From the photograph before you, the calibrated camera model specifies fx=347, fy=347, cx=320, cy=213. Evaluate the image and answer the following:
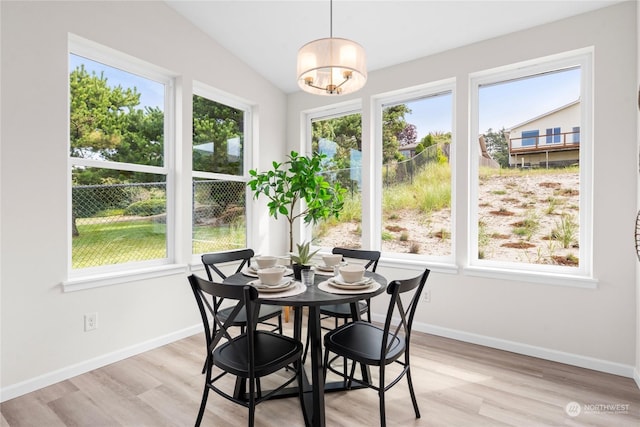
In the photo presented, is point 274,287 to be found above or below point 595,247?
below

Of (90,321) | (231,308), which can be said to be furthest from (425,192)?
(90,321)

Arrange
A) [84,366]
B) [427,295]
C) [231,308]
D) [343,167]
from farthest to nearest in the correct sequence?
[343,167], [427,295], [231,308], [84,366]

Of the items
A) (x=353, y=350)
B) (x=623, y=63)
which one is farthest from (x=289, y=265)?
(x=623, y=63)

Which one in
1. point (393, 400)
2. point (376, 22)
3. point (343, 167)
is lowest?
point (393, 400)

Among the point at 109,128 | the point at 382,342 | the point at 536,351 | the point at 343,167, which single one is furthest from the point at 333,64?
the point at 536,351

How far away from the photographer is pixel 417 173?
354 cm

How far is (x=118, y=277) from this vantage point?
2711 millimetres

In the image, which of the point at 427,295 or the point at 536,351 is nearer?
the point at 536,351

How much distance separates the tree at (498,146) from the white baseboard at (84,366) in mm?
3212

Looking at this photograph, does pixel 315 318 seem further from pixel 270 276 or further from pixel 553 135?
pixel 553 135

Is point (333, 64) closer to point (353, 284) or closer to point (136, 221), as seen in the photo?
point (353, 284)

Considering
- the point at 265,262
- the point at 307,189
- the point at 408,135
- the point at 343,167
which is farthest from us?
the point at 343,167

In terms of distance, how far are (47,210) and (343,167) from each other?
9.10ft

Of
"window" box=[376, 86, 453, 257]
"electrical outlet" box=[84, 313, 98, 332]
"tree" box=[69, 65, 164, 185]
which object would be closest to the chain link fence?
"tree" box=[69, 65, 164, 185]
